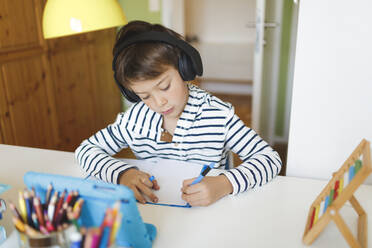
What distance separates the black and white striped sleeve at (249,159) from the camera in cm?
84

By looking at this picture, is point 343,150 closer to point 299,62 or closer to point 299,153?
point 299,153

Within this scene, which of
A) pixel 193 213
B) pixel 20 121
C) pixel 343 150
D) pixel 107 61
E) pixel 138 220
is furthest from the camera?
pixel 107 61

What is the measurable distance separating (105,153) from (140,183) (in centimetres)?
26

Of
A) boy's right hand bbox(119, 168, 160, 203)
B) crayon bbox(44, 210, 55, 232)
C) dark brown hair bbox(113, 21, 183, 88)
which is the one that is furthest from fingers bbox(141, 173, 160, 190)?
crayon bbox(44, 210, 55, 232)

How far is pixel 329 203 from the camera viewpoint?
0.62 metres

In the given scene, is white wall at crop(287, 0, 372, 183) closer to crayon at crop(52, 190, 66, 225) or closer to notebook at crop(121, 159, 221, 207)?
notebook at crop(121, 159, 221, 207)

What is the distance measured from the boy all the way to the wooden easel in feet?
0.70

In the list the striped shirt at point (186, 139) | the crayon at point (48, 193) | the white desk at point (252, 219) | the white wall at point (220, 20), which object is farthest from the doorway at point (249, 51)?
the crayon at point (48, 193)

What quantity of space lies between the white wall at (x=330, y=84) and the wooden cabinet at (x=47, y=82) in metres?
1.72

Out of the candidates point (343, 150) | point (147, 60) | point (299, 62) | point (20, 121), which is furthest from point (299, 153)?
point (20, 121)

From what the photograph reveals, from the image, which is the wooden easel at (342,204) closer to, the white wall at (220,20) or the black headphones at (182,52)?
the black headphones at (182,52)

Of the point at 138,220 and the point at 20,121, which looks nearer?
the point at 138,220

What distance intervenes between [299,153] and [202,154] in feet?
1.07

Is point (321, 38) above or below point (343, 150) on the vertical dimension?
above
